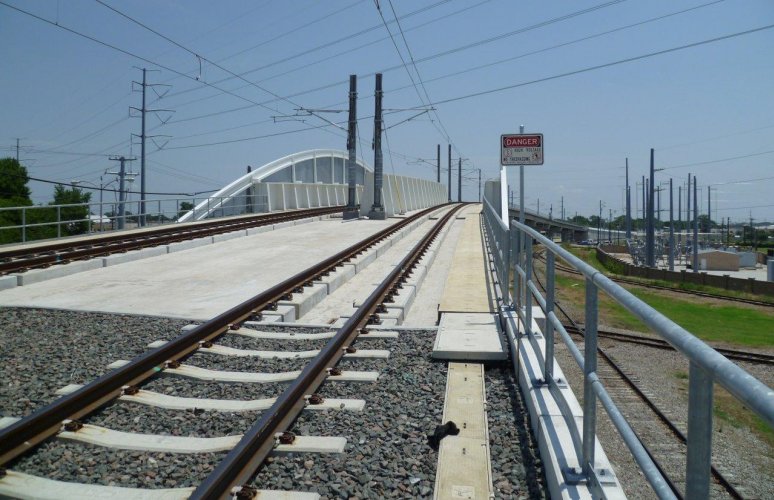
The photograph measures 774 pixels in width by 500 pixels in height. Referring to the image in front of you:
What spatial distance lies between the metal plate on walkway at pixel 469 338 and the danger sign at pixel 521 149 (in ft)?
12.6

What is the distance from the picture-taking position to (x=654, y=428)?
10547 mm

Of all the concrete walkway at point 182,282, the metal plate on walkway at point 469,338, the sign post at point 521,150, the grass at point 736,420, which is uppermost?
the sign post at point 521,150

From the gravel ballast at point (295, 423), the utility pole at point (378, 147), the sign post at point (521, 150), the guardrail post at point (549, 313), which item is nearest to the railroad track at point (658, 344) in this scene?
the sign post at point (521, 150)

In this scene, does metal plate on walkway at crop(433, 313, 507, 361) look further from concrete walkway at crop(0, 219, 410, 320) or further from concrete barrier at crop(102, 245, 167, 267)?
concrete barrier at crop(102, 245, 167, 267)

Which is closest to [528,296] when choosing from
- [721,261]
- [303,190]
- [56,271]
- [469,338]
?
[469,338]

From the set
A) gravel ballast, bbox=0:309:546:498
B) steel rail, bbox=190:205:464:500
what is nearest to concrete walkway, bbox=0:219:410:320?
gravel ballast, bbox=0:309:546:498

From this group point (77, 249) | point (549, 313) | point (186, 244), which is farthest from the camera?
point (186, 244)

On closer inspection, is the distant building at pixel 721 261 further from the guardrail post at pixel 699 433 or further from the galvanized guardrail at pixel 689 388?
the guardrail post at pixel 699 433

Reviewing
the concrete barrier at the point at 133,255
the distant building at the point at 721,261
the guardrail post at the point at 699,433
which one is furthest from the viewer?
the distant building at the point at 721,261

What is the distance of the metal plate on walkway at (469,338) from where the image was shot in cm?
664

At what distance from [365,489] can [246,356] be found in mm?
3226

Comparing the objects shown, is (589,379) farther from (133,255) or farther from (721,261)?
(721,261)

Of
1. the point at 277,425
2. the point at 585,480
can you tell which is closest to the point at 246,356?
the point at 277,425

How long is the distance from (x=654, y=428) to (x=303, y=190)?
3198 centimetres
